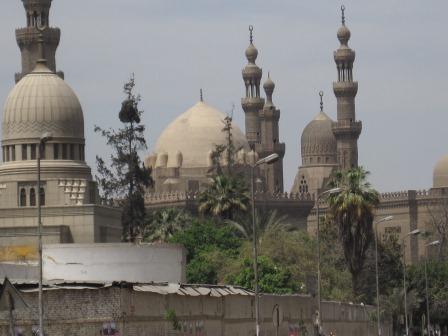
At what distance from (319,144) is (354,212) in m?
98.5

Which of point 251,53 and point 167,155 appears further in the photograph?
point 251,53

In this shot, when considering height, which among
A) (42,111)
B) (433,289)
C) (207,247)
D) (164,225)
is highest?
(42,111)

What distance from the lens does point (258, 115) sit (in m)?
158

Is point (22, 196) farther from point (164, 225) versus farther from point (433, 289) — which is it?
point (433, 289)

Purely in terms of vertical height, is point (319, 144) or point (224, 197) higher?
point (319, 144)

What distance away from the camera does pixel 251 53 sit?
521 ft

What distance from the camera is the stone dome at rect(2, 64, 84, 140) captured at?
309 ft

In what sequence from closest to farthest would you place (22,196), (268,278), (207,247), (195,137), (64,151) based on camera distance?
(268,278)
(207,247)
(64,151)
(22,196)
(195,137)

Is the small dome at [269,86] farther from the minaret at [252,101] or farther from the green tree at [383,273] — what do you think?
the green tree at [383,273]

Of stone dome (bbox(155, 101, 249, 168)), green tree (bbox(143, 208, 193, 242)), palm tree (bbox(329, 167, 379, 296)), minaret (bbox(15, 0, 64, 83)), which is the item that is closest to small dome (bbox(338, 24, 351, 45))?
stone dome (bbox(155, 101, 249, 168))

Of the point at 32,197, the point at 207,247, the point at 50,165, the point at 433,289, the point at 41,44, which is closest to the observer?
the point at 207,247

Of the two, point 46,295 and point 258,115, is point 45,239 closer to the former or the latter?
point 46,295

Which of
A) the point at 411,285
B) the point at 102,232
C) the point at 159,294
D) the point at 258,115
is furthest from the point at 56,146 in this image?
the point at 258,115

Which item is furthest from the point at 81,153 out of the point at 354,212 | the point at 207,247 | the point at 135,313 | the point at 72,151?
the point at 135,313
